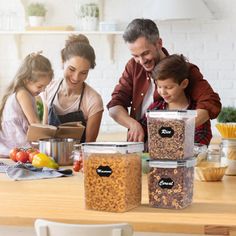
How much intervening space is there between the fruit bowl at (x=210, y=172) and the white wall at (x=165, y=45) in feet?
10.8

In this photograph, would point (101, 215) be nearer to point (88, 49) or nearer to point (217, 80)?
point (88, 49)

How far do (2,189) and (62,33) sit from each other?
358 cm

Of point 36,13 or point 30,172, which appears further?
point 36,13

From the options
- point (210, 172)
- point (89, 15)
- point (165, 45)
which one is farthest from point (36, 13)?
point (210, 172)

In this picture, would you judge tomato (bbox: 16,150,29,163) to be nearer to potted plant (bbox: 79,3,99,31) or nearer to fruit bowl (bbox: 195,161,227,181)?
fruit bowl (bbox: 195,161,227,181)

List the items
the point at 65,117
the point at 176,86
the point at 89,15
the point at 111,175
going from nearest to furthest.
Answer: the point at 111,175, the point at 176,86, the point at 65,117, the point at 89,15

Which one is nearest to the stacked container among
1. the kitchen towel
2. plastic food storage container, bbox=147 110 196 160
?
plastic food storage container, bbox=147 110 196 160

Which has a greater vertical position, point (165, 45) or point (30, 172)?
point (165, 45)

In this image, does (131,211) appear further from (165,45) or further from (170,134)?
(165,45)

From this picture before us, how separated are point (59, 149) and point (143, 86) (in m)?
0.93

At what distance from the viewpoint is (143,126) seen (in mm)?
4102

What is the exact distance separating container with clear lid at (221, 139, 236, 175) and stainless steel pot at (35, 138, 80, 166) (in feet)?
2.69

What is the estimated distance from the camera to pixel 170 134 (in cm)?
241

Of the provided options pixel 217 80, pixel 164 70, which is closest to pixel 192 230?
pixel 164 70
